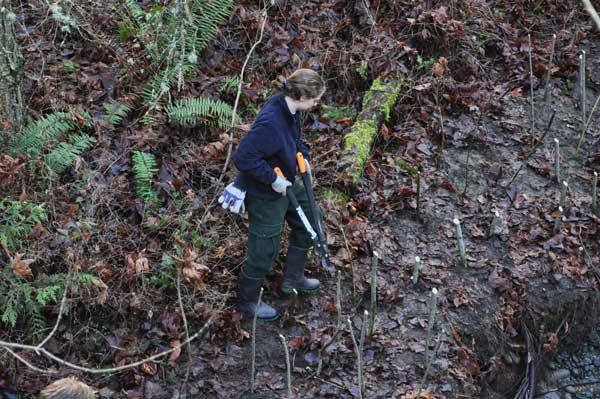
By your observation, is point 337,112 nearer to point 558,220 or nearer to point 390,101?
point 390,101

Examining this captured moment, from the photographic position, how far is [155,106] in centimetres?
607

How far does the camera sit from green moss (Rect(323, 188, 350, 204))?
6125mm

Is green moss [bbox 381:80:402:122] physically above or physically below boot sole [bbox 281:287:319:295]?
above

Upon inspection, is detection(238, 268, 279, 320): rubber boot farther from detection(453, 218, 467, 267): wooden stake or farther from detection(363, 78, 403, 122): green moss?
detection(363, 78, 403, 122): green moss

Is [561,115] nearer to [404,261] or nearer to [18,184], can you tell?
[404,261]

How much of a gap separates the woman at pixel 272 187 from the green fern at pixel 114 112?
5.98 ft

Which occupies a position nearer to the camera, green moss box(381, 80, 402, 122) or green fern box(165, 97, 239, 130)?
green fern box(165, 97, 239, 130)

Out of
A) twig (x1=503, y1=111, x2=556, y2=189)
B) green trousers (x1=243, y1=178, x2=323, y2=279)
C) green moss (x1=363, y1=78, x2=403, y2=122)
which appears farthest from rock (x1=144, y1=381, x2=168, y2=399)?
twig (x1=503, y1=111, x2=556, y2=189)

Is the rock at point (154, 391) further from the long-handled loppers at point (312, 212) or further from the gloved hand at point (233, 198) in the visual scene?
the long-handled loppers at point (312, 212)

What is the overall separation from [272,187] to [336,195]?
1630 mm

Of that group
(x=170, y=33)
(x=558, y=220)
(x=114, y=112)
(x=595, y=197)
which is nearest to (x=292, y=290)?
(x=114, y=112)

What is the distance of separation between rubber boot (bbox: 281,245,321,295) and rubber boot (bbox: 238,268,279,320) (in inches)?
10.7

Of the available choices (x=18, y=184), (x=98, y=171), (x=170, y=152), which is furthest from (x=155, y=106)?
(x=18, y=184)

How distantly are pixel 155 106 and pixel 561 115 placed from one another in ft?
15.7
